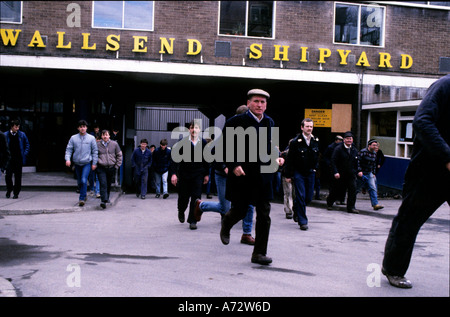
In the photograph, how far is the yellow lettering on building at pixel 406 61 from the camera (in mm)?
15508

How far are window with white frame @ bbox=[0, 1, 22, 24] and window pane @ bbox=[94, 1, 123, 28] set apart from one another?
7.50 feet

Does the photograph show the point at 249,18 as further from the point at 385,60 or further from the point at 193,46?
the point at 385,60

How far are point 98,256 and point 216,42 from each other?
33.9 feet

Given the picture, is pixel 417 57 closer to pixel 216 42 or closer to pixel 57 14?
pixel 216 42

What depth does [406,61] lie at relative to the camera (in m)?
15.6

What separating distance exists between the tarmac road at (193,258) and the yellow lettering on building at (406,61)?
7.94m

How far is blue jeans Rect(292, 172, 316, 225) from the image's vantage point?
301 inches

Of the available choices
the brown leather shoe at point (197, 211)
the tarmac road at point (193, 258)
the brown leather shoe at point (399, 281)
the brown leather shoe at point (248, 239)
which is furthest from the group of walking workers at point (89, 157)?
the brown leather shoe at point (399, 281)

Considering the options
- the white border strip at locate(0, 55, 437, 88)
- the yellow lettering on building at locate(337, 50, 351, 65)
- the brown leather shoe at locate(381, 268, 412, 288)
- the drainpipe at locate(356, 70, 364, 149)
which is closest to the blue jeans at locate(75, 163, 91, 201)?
the white border strip at locate(0, 55, 437, 88)

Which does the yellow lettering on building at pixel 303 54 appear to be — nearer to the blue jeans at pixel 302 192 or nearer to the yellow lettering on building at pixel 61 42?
the yellow lettering on building at pixel 61 42

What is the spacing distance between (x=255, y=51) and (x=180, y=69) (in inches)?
101

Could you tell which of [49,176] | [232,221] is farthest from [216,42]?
[232,221]

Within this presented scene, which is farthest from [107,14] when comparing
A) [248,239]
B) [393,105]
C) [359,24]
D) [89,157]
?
[248,239]

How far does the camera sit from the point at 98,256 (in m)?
5.32
